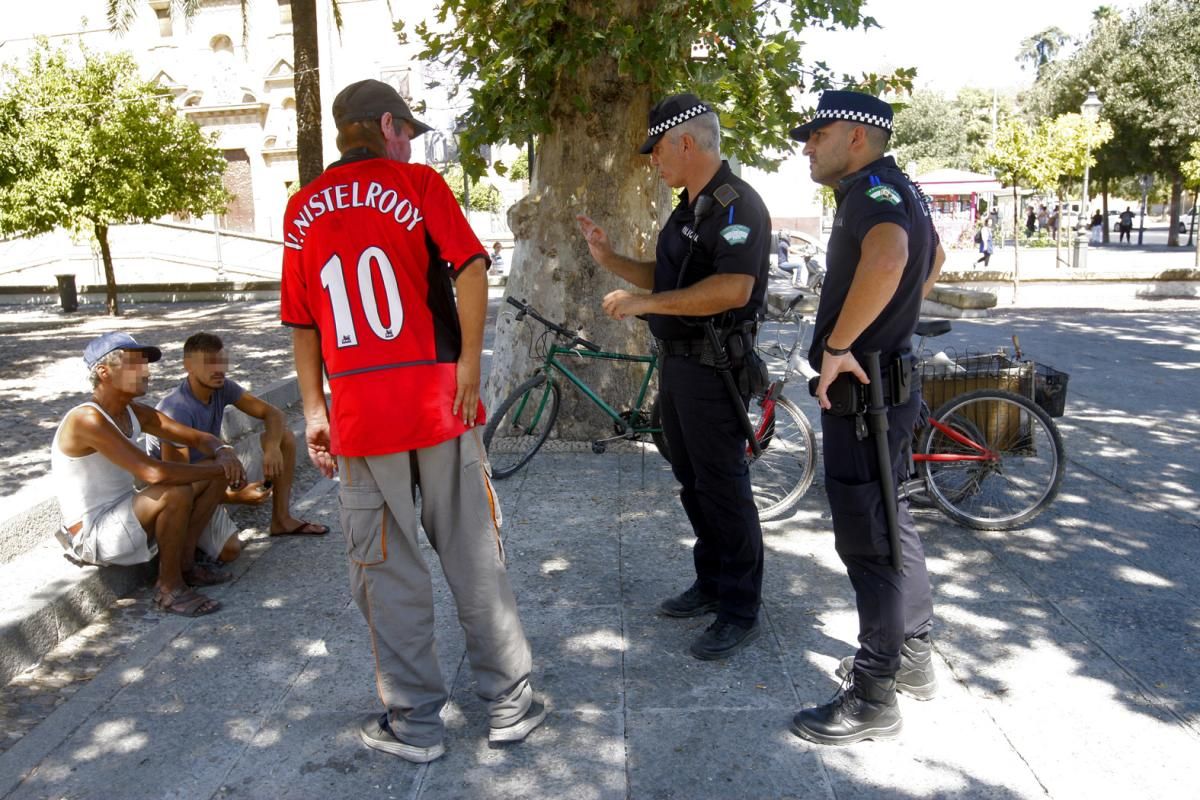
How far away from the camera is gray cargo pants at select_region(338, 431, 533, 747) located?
3041 mm

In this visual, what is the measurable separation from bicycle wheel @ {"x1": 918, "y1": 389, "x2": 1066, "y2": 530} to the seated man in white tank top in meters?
3.54

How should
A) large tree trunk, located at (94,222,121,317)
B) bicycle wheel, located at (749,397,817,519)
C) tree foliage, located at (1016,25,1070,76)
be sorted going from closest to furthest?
1. bicycle wheel, located at (749,397,817,519)
2. large tree trunk, located at (94,222,121,317)
3. tree foliage, located at (1016,25,1070,76)

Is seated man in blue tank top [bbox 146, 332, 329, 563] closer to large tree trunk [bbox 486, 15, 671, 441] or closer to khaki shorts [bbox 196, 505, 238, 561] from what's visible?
khaki shorts [bbox 196, 505, 238, 561]

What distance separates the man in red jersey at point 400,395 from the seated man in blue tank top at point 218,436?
1.88 m

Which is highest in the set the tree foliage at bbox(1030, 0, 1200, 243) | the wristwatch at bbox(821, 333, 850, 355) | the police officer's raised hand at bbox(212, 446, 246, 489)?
the tree foliage at bbox(1030, 0, 1200, 243)

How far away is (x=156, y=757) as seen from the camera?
3180mm

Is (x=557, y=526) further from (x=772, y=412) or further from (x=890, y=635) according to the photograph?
(x=890, y=635)

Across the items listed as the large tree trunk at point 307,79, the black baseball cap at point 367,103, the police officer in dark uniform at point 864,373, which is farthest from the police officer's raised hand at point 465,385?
the large tree trunk at point 307,79

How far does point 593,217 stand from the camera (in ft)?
22.7

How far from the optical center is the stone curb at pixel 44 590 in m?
3.79

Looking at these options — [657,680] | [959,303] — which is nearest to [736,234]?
[657,680]

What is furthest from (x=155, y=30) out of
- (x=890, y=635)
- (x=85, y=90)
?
(x=890, y=635)

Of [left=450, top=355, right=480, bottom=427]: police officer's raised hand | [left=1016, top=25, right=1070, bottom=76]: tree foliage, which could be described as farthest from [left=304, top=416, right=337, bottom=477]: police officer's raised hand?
[left=1016, top=25, right=1070, bottom=76]: tree foliage

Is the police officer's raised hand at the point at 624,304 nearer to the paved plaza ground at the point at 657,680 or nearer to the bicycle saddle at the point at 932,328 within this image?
the paved plaza ground at the point at 657,680
